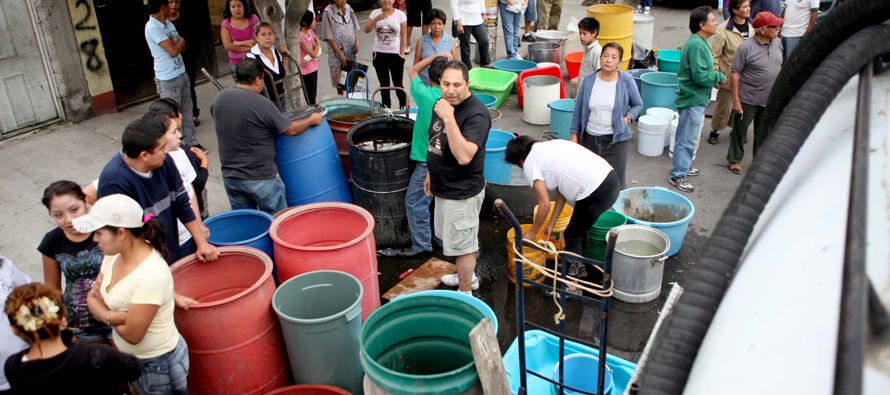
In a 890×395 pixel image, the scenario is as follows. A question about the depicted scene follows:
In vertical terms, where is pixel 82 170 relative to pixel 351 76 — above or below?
below

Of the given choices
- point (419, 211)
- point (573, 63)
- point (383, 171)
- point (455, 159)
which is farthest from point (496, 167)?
point (573, 63)

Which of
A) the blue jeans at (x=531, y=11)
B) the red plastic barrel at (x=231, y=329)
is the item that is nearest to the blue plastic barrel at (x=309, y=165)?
the red plastic barrel at (x=231, y=329)

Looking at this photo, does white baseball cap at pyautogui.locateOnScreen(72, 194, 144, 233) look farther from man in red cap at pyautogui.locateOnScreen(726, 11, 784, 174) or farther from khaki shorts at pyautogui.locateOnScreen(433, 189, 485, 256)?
man in red cap at pyautogui.locateOnScreen(726, 11, 784, 174)

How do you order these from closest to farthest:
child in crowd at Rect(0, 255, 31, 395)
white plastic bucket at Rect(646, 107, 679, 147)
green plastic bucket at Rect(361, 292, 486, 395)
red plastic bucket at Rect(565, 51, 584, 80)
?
child in crowd at Rect(0, 255, 31, 395) → green plastic bucket at Rect(361, 292, 486, 395) → white plastic bucket at Rect(646, 107, 679, 147) → red plastic bucket at Rect(565, 51, 584, 80)

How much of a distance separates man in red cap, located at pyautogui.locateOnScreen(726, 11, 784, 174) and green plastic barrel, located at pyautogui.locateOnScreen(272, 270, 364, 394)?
4398 millimetres

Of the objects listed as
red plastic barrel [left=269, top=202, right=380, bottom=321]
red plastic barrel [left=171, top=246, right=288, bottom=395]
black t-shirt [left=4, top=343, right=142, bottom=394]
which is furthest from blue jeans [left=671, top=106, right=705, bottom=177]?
black t-shirt [left=4, top=343, right=142, bottom=394]

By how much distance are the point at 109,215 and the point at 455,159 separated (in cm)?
223

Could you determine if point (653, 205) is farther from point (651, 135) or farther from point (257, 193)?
point (257, 193)

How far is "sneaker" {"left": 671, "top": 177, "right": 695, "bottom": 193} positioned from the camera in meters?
6.57

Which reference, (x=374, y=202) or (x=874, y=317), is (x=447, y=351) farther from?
(x=874, y=317)

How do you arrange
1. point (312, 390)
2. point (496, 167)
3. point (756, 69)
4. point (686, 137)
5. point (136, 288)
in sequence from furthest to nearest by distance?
point (686, 137)
point (756, 69)
point (496, 167)
point (312, 390)
point (136, 288)

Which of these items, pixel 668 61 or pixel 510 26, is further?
pixel 510 26

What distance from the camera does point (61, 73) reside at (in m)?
7.55

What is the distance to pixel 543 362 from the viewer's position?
379cm
